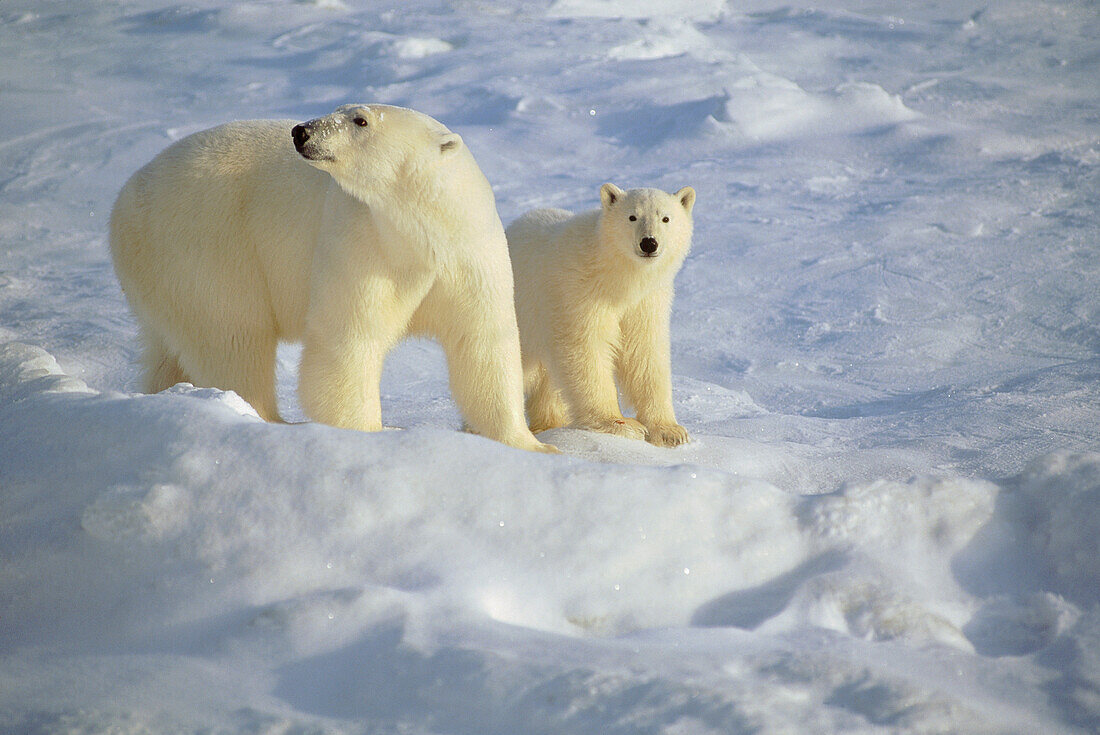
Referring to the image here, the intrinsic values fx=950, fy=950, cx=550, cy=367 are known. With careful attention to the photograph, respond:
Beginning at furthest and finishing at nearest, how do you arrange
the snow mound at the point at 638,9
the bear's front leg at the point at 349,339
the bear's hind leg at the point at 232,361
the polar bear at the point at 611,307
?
1. the snow mound at the point at 638,9
2. the polar bear at the point at 611,307
3. the bear's hind leg at the point at 232,361
4. the bear's front leg at the point at 349,339

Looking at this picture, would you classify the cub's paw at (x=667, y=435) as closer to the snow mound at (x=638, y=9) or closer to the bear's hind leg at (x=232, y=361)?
the bear's hind leg at (x=232, y=361)

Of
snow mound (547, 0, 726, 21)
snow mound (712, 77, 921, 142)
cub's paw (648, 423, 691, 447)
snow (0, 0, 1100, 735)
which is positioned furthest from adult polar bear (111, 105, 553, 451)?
snow mound (547, 0, 726, 21)

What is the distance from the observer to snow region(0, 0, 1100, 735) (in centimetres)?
168

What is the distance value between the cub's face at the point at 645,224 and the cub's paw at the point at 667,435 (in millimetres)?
767

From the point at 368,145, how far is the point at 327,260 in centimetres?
50

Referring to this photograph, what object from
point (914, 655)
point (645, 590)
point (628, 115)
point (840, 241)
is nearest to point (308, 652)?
point (645, 590)

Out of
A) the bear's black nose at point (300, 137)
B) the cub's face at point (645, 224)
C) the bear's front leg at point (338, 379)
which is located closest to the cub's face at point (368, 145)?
the bear's black nose at point (300, 137)

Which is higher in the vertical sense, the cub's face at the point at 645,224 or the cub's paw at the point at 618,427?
the cub's face at the point at 645,224

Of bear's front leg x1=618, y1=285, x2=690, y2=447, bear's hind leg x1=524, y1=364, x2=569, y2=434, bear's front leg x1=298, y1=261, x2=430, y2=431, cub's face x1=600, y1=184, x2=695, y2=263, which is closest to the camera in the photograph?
bear's front leg x1=298, y1=261, x2=430, y2=431

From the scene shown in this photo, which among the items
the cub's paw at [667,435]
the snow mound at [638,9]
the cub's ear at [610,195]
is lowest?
the cub's paw at [667,435]

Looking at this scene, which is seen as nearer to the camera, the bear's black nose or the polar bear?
the bear's black nose

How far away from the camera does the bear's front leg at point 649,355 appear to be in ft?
14.7

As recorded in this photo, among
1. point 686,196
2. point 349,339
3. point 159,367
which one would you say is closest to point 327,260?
point 349,339

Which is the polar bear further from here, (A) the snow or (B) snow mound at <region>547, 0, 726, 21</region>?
(B) snow mound at <region>547, 0, 726, 21</region>
